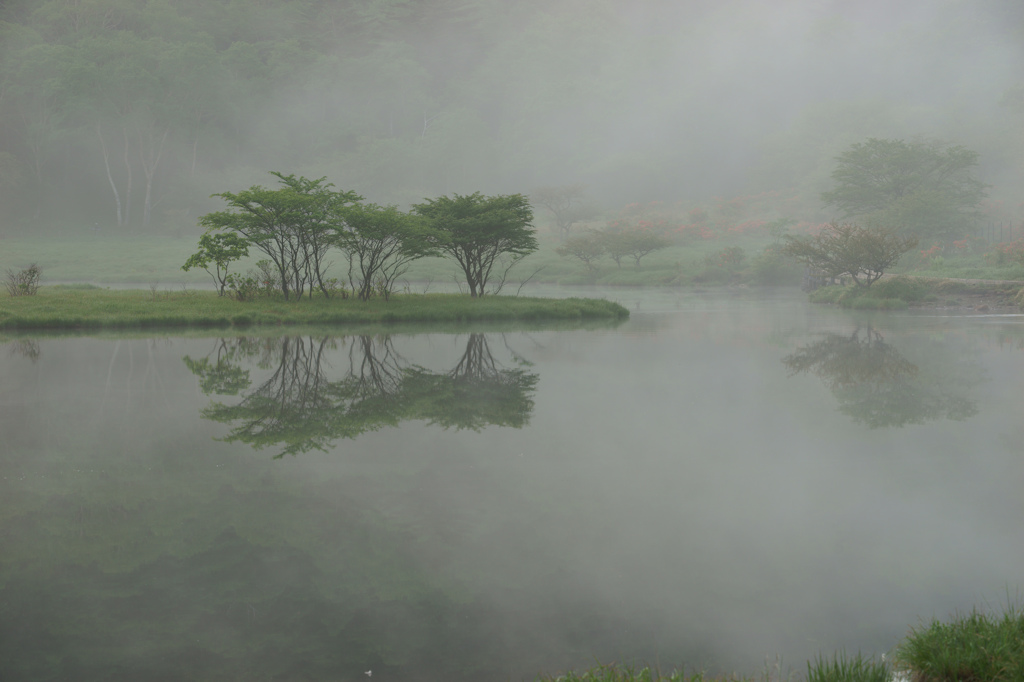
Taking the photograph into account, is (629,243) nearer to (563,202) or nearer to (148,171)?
(563,202)

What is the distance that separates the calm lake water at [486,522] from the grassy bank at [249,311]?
33.1 feet

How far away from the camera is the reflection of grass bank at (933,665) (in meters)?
2.86

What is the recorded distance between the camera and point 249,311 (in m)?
21.4

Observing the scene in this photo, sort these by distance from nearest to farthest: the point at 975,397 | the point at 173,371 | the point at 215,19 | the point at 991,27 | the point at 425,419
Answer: the point at 425,419, the point at 975,397, the point at 173,371, the point at 215,19, the point at 991,27

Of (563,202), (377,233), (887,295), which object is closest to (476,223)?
(377,233)

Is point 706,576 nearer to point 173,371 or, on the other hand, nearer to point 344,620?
point 344,620

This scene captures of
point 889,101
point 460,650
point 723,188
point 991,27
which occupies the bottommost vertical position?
→ point 460,650

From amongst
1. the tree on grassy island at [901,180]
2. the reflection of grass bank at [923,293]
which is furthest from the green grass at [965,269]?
the tree on grassy island at [901,180]

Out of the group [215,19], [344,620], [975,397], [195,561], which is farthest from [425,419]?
[215,19]

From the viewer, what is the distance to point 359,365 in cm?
1292

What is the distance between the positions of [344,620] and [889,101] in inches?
4766

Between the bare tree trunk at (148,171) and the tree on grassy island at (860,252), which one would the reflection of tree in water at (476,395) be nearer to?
the tree on grassy island at (860,252)

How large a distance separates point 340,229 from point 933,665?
21.9m

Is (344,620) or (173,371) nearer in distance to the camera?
(344,620)
